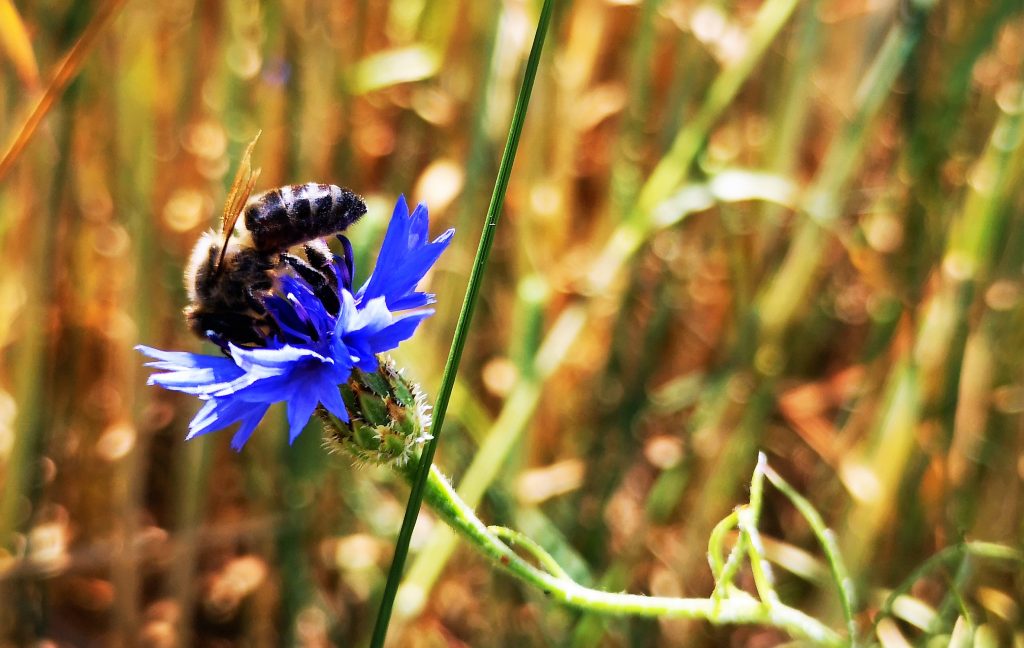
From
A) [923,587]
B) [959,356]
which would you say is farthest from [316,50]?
[923,587]

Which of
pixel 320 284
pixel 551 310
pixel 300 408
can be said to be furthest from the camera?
pixel 551 310

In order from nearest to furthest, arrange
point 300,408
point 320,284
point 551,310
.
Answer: point 300,408
point 320,284
point 551,310

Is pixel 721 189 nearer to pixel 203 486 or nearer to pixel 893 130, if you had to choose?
pixel 893 130

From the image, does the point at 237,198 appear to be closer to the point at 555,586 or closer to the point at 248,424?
the point at 248,424

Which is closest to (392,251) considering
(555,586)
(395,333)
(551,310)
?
(395,333)

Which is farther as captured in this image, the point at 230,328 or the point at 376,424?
the point at 230,328

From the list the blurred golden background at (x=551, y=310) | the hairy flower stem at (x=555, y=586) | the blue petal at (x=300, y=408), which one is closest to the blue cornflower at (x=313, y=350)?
the blue petal at (x=300, y=408)

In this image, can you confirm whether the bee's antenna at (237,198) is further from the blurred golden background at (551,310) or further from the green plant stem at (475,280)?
the blurred golden background at (551,310)
